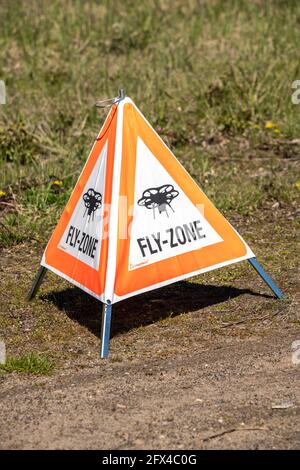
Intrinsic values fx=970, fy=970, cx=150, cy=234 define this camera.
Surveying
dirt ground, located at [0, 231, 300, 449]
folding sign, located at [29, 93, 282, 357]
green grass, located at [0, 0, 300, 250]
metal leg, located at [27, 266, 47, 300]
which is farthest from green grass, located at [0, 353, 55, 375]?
green grass, located at [0, 0, 300, 250]

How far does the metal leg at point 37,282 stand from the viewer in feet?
21.2

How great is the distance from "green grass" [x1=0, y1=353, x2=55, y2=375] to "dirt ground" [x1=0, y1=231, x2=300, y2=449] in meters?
0.06

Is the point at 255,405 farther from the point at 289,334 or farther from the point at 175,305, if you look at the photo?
the point at 175,305

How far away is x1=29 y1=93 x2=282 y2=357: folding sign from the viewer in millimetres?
5785

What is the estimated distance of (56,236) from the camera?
20.6ft

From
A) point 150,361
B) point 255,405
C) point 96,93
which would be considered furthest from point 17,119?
point 255,405

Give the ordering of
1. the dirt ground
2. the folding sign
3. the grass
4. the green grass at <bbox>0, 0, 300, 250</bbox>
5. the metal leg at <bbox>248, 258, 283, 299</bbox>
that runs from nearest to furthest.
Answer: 1. the dirt ground
2. the folding sign
3. the metal leg at <bbox>248, 258, 283, 299</bbox>
4. the grass
5. the green grass at <bbox>0, 0, 300, 250</bbox>

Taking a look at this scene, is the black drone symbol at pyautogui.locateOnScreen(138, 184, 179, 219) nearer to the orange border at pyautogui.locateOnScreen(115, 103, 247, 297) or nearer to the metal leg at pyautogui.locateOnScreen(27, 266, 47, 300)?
the orange border at pyautogui.locateOnScreen(115, 103, 247, 297)

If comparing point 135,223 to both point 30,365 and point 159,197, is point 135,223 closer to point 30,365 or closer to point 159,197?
point 159,197

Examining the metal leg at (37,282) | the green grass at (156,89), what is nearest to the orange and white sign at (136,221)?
the metal leg at (37,282)

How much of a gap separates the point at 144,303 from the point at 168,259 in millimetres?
873

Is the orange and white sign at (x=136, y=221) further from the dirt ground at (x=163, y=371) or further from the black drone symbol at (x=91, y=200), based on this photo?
the dirt ground at (x=163, y=371)

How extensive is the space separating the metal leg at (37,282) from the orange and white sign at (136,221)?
40 cm

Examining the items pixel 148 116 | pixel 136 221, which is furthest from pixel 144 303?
pixel 148 116
